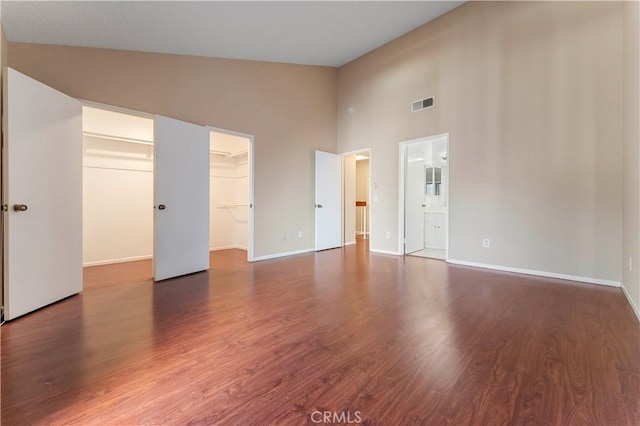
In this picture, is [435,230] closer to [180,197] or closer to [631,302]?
[631,302]

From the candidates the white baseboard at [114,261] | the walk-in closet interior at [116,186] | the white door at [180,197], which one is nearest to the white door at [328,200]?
the walk-in closet interior at [116,186]

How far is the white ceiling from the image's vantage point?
2369 millimetres

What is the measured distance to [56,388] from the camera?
1311 mm

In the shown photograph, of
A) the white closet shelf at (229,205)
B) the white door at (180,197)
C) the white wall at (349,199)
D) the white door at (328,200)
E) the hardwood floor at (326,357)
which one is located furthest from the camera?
the white wall at (349,199)

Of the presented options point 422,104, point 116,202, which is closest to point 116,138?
point 116,202

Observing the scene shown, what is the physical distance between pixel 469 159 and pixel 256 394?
4.04 m

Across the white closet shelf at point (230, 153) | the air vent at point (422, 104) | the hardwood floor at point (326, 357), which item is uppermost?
the air vent at point (422, 104)

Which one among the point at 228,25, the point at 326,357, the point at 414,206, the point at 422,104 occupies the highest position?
the point at 228,25

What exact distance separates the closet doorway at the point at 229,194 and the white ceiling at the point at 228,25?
1871 mm

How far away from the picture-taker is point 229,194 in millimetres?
5758

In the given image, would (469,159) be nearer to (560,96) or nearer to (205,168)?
(560,96)

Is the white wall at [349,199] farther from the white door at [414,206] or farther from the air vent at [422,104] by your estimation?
the air vent at [422,104]

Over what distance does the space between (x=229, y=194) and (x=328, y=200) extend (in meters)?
2.15

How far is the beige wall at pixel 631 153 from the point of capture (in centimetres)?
223
